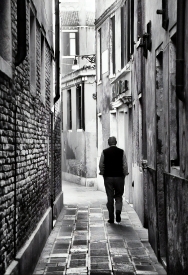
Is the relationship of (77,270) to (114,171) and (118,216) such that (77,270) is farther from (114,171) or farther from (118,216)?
(114,171)

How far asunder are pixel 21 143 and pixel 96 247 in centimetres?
301

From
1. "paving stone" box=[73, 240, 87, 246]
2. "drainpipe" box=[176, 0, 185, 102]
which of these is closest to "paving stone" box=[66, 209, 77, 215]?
"paving stone" box=[73, 240, 87, 246]

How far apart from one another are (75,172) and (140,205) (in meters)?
13.4

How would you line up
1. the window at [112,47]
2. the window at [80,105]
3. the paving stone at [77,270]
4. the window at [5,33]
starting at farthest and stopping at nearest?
the window at [80,105] → the window at [112,47] → the paving stone at [77,270] → the window at [5,33]

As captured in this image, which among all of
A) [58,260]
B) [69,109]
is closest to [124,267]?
[58,260]

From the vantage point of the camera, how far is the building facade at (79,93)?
80.9ft

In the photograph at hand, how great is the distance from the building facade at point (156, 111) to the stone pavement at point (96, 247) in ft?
1.00

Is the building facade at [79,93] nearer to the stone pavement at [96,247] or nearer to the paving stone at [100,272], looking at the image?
the stone pavement at [96,247]

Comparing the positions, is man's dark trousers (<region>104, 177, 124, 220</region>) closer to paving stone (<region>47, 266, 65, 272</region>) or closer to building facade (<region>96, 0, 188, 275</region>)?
building facade (<region>96, 0, 188, 275</region>)

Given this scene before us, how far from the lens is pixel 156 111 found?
8.91 metres

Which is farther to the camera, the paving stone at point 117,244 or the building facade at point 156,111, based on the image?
the paving stone at point 117,244

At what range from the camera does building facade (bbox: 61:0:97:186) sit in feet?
80.9

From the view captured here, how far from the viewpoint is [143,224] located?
39.3ft

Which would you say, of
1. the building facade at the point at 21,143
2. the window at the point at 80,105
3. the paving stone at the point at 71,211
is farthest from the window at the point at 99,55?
the building facade at the point at 21,143
